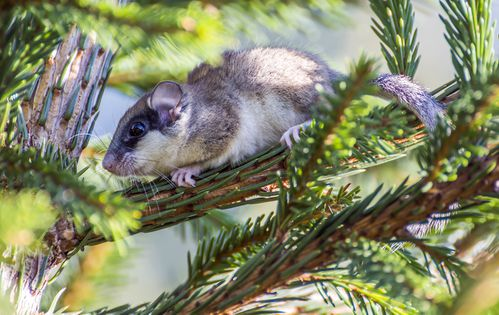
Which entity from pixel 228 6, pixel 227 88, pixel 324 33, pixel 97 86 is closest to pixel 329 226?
pixel 228 6

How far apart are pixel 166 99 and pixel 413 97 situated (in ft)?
4.10

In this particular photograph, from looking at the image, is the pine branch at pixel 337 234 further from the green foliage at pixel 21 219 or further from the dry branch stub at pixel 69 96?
the dry branch stub at pixel 69 96

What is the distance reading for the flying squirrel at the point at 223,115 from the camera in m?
2.62

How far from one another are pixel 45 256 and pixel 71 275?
2.50 feet

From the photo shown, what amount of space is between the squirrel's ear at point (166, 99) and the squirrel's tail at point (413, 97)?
97 cm

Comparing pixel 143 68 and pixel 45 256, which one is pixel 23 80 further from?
pixel 143 68

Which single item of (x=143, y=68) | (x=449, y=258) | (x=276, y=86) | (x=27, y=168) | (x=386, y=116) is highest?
(x=143, y=68)

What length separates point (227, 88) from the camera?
287 centimetres

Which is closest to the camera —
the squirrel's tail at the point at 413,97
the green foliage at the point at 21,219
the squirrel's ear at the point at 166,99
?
the green foliage at the point at 21,219

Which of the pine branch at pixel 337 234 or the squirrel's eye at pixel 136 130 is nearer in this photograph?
the pine branch at pixel 337 234

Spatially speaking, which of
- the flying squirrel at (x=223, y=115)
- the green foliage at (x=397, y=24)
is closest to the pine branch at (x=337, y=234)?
the green foliage at (x=397, y=24)

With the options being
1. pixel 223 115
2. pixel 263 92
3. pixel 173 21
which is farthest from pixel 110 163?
pixel 173 21

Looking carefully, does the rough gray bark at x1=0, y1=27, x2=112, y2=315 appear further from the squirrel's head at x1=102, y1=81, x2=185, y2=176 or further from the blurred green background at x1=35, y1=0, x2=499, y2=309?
the squirrel's head at x1=102, y1=81, x2=185, y2=176

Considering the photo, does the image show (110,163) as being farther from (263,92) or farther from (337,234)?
(337,234)
